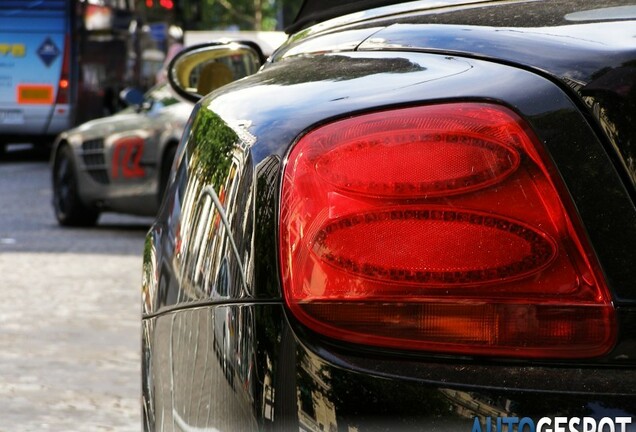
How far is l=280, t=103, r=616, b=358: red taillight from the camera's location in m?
1.91

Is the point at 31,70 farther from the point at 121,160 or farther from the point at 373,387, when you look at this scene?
the point at 373,387

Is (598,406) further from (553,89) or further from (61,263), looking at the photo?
(61,263)

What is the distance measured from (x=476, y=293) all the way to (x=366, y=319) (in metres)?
0.14

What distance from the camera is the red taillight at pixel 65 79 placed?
24.7 metres

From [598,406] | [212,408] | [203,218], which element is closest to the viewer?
[598,406]

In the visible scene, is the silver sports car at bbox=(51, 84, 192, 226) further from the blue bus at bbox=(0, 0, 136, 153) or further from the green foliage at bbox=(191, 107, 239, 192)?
the blue bus at bbox=(0, 0, 136, 153)

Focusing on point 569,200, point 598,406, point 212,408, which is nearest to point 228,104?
point 212,408

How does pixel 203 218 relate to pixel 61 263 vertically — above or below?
above

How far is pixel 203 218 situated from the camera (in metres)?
2.27

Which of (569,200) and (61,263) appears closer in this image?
(569,200)
